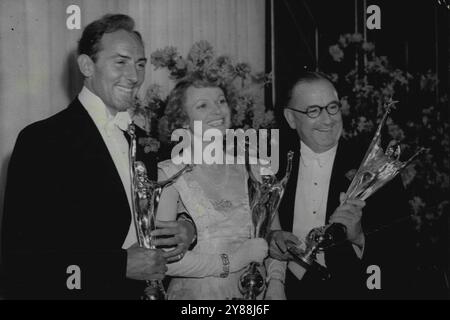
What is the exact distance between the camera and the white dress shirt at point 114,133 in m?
1.76

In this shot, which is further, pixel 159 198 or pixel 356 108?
pixel 356 108

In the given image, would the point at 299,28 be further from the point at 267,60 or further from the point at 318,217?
the point at 318,217

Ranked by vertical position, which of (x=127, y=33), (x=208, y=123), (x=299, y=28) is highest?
(x=299, y=28)

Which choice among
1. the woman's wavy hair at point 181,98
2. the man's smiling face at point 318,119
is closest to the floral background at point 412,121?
the man's smiling face at point 318,119

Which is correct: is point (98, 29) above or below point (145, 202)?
above

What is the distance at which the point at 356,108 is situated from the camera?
2.55m

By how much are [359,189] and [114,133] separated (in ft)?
2.51

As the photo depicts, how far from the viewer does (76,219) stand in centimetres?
169

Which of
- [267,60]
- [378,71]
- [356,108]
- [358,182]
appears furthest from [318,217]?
[267,60]

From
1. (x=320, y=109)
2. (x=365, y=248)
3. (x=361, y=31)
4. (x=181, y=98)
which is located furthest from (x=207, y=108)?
(x=361, y=31)

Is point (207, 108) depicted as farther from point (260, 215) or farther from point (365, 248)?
point (365, 248)

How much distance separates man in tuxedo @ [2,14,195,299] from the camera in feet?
5.43
